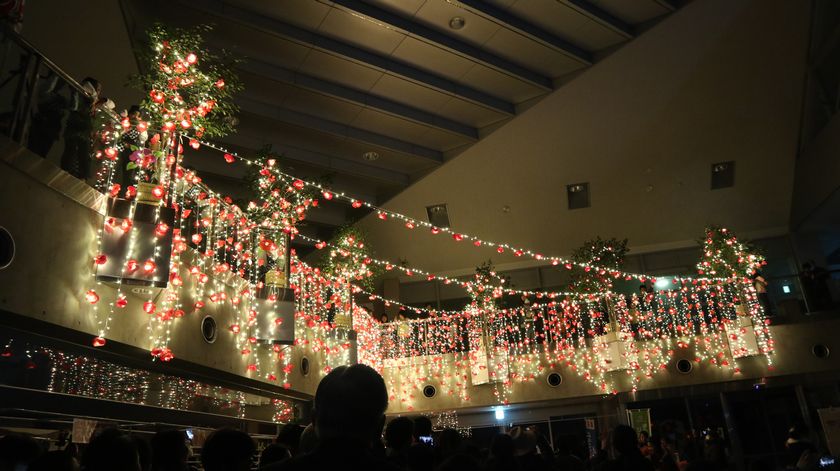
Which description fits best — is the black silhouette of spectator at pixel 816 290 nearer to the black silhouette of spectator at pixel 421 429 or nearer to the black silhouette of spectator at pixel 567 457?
the black silhouette of spectator at pixel 567 457

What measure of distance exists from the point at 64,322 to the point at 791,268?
48.4 feet

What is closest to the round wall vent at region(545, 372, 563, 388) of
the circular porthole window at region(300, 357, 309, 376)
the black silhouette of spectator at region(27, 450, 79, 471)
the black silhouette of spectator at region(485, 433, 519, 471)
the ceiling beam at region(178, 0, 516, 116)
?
the circular porthole window at region(300, 357, 309, 376)

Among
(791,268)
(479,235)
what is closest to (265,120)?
(479,235)

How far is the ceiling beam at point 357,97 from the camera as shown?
33.7ft

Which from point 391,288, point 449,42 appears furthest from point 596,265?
point 391,288

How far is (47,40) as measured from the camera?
679 cm

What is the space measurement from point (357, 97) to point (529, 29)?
130 inches

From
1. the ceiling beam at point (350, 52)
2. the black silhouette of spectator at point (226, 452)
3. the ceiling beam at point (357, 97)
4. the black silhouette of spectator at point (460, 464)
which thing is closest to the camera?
the black silhouette of spectator at point (226, 452)

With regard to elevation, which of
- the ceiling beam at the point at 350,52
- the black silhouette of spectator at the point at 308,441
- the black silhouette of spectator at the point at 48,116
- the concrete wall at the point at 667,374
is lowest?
the black silhouette of spectator at the point at 308,441

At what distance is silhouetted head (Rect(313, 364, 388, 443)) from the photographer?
138 cm

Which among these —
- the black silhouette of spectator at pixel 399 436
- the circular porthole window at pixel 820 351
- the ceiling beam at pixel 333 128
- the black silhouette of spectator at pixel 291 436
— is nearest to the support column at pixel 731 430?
the circular porthole window at pixel 820 351

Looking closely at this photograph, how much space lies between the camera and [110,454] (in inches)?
83.3

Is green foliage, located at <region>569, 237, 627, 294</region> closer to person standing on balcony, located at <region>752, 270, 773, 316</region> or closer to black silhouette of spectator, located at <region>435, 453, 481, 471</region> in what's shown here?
person standing on balcony, located at <region>752, 270, 773, 316</region>

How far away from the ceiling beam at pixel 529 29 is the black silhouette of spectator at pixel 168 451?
8.09 meters
